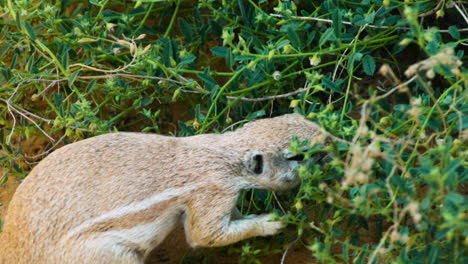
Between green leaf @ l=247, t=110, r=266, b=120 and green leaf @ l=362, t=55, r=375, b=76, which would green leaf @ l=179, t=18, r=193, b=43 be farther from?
green leaf @ l=362, t=55, r=375, b=76

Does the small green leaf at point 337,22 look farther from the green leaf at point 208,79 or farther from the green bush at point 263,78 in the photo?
the green leaf at point 208,79

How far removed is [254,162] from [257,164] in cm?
2

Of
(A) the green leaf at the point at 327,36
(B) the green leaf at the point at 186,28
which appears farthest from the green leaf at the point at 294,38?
(B) the green leaf at the point at 186,28

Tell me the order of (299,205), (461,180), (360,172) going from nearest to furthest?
(360,172) < (461,180) < (299,205)

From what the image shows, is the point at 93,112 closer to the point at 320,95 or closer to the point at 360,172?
the point at 320,95

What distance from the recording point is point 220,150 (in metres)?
3.52

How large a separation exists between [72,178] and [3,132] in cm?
118

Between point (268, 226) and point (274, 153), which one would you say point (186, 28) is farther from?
point (268, 226)

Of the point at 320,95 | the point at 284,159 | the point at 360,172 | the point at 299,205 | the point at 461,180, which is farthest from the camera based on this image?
the point at 320,95

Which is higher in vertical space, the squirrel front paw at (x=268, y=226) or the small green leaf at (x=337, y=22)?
the small green leaf at (x=337, y=22)


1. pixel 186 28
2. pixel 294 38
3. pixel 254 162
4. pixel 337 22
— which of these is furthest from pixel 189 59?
pixel 337 22

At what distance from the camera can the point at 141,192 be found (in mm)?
3326

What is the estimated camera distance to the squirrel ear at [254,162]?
3463mm

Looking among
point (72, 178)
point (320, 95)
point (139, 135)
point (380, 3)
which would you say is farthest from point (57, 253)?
point (380, 3)
